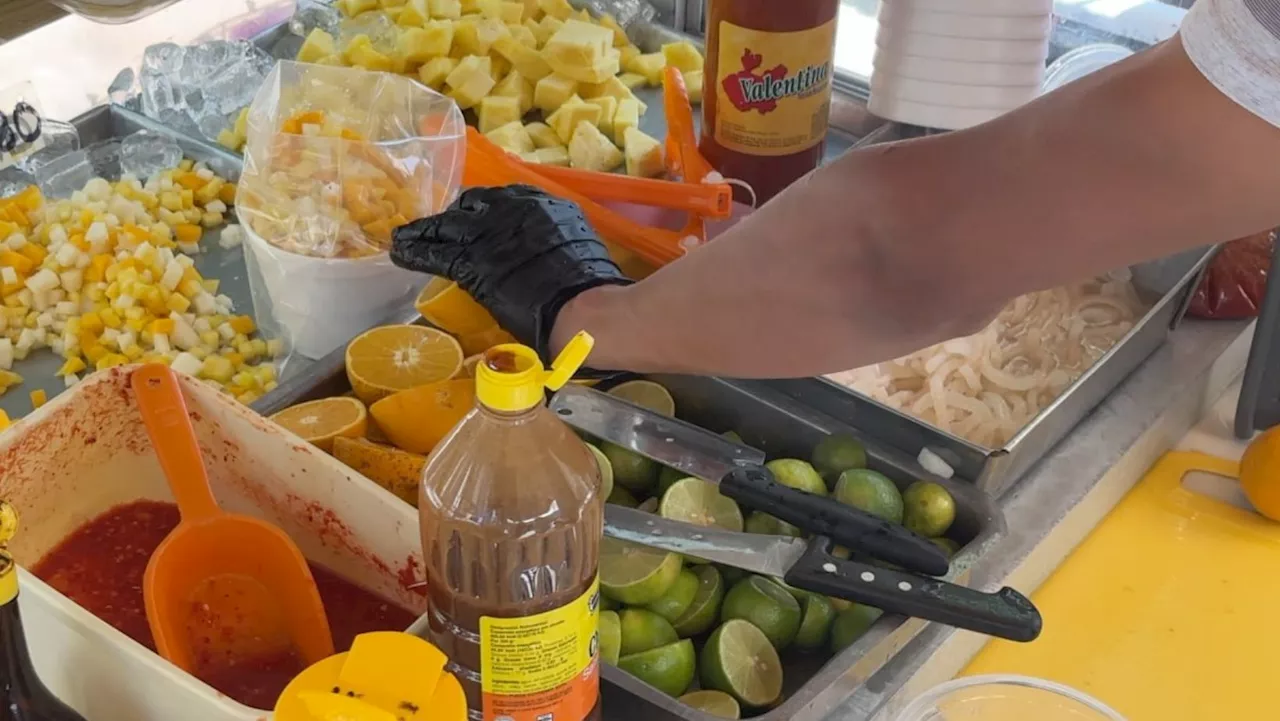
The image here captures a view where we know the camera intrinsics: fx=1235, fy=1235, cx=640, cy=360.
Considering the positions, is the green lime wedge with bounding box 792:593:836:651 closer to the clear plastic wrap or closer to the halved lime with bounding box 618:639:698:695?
the halved lime with bounding box 618:639:698:695

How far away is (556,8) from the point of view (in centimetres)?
178

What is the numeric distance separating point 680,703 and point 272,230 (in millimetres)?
662

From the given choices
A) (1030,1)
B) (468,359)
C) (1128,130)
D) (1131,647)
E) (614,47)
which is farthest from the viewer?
(614,47)

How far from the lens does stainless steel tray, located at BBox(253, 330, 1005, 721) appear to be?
2.93 feet

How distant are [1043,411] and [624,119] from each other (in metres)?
0.71

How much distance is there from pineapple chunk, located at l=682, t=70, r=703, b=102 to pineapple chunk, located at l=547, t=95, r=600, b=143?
0.17m

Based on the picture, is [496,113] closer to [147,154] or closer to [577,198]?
[577,198]

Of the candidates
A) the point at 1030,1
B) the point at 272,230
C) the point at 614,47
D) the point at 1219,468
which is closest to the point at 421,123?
the point at 272,230

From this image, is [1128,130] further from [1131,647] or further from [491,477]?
[1131,647]

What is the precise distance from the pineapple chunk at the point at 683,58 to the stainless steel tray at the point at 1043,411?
69 centimetres

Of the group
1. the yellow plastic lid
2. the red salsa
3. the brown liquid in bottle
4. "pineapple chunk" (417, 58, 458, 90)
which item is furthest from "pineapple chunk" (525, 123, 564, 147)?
the yellow plastic lid

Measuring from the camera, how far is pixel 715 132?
1.48 m

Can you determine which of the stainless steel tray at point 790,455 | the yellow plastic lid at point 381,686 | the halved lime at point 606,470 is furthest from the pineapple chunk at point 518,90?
the yellow plastic lid at point 381,686

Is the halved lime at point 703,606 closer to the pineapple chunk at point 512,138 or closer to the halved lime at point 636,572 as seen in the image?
the halved lime at point 636,572
